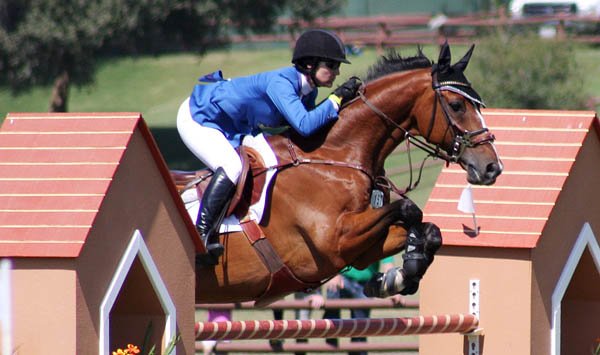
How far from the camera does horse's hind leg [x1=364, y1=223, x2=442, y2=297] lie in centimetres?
543

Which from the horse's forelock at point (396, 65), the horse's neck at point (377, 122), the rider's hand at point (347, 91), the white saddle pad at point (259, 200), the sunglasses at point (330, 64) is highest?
the horse's forelock at point (396, 65)

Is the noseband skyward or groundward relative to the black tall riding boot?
skyward

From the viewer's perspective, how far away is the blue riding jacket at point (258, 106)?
18.4 feet

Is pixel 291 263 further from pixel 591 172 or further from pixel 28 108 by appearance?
pixel 28 108

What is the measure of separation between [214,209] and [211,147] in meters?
0.34

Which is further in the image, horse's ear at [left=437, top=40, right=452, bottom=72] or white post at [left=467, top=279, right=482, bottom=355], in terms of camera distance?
white post at [left=467, top=279, right=482, bottom=355]

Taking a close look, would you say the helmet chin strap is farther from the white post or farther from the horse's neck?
the white post

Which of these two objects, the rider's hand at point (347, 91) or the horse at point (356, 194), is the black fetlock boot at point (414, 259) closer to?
the horse at point (356, 194)

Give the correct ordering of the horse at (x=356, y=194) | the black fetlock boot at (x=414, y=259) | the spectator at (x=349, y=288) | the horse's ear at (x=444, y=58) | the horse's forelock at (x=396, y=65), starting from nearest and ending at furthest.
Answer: the black fetlock boot at (x=414, y=259)
the horse at (x=356, y=194)
the horse's ear at (x=444, y=58)
the horse's forelock at (x=396, y=65)
the spectator at (x=349, y=288)

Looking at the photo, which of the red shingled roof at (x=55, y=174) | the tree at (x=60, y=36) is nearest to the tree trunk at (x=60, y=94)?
the tree at (x=60, y=36)

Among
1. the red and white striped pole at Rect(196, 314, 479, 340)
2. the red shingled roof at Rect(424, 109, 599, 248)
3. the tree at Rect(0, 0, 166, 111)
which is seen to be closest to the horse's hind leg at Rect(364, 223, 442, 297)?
Result: the red and white striped pole at Rect(196, 314, 479, 340)

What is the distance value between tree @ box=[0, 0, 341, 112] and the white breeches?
52.1 ft

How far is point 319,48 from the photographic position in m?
5.74

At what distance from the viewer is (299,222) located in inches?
224
